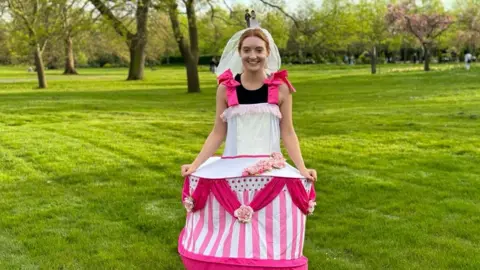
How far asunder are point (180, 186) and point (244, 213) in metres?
4.26

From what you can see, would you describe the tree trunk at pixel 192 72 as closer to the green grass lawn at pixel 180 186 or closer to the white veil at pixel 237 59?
the green grass lawn at pixel 180 186

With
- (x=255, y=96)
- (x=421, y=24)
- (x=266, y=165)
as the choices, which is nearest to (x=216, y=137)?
(x=255, y=96)

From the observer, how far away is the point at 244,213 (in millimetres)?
3672

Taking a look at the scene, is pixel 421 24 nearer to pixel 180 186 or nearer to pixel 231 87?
pixel 180 186

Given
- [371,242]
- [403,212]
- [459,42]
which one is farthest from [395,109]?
[459,42]

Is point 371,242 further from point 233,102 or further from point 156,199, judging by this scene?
point 156,199

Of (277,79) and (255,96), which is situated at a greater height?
(277,79)

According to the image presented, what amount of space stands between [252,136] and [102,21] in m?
20.4

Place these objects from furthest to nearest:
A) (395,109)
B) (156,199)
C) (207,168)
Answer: (395,109), (156,199), (207,168)

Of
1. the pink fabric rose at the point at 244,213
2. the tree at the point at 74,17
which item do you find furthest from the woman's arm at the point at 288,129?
the tree at the point at 74,17

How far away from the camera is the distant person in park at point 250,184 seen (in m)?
3.71

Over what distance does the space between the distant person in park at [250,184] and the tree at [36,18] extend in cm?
1999

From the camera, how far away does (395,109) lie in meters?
16.4

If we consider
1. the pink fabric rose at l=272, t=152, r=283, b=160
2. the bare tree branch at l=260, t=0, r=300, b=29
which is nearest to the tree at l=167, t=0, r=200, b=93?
the bare tree branch at l=260, t=0, r=300, b=29
